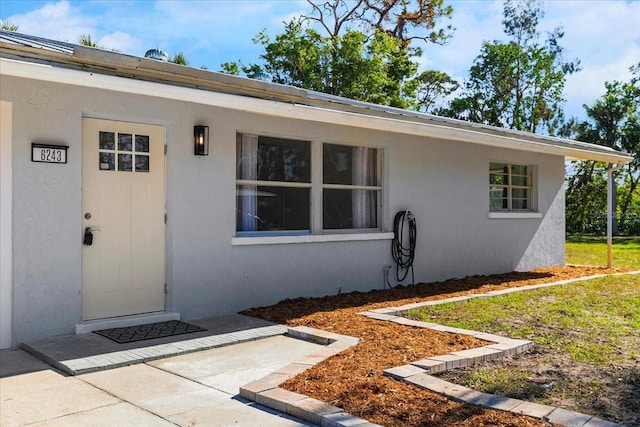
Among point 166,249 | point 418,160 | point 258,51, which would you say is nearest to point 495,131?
point 418,160

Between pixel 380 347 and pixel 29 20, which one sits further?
pixel 29 20

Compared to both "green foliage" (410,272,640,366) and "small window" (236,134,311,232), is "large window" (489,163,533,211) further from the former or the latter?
"small window" (236,134,311,232)

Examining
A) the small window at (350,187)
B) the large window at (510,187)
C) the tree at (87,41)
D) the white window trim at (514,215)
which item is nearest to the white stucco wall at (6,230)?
the small window at (350,187)

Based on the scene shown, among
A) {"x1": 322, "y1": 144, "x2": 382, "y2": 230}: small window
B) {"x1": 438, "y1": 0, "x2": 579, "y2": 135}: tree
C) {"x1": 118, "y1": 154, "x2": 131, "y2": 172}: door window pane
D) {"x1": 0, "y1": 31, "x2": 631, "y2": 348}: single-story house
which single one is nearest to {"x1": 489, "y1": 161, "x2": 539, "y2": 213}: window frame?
{"x1": 0, "y1": 31, "x2": 631, "y2": 348}: single-story house

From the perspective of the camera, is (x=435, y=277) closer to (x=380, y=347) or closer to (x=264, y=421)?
(x=380, y=347)

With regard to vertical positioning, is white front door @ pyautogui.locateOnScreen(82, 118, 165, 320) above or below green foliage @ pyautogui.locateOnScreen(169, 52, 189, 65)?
below

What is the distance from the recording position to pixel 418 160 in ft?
30.9

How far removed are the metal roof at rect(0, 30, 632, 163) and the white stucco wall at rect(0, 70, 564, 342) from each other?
0.54 metres

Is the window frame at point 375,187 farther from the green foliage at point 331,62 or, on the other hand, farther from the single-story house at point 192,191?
the green foliage at point 331,62

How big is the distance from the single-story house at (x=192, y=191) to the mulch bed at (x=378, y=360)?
0.54 metres

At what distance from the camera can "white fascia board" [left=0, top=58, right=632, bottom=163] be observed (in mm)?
4762

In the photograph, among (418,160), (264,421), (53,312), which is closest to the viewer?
(264,421)

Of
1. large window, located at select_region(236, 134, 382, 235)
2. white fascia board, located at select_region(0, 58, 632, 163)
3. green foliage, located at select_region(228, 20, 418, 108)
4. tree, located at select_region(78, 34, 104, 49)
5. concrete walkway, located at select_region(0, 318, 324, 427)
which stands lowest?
concrete walkway, located at select_region(0, 318, 324, 427)

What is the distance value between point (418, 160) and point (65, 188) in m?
5.53
